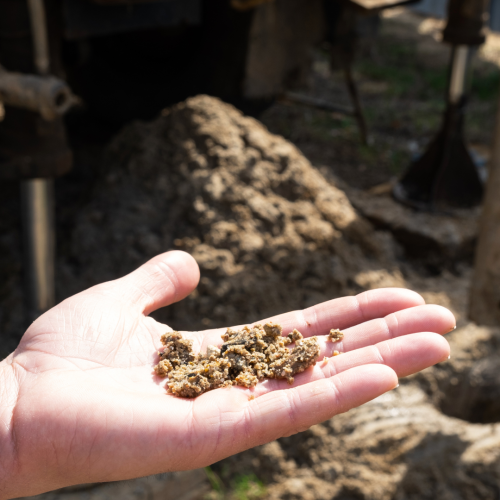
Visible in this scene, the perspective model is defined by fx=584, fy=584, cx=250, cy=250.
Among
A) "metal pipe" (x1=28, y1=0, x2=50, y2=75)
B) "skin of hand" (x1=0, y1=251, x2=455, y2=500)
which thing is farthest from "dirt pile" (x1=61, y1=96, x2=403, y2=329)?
"skin of hand" (x1=0, y1=251, x2=455, y2=500)

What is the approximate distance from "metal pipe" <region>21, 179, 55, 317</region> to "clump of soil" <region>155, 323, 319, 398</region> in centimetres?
144

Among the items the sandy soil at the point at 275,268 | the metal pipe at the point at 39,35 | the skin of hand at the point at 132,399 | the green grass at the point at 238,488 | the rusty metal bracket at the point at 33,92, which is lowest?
the green grass at the point at 238,488

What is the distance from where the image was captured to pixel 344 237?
11.1 feet

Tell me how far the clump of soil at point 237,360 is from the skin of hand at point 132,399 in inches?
1.4

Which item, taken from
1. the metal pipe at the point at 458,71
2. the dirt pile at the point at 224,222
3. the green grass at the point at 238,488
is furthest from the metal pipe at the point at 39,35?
the metal pipe at the point at 458,71

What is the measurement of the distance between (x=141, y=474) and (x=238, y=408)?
0.28 metres

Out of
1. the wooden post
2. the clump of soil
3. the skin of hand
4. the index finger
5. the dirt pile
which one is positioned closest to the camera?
the skin of hand

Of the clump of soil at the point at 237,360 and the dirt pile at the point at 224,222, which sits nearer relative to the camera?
the clump of soil at the point at 237,360

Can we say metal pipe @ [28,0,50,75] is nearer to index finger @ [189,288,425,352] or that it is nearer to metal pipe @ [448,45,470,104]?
index finger @ [189,288,425,352]

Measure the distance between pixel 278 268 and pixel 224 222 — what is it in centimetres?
38

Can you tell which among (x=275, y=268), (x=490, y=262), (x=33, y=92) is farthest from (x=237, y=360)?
(x=490, y=262)

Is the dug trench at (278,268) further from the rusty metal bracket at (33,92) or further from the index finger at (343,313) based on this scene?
the index finger at (343,313)

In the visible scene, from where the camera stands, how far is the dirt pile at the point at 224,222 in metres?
Answer: 3.00

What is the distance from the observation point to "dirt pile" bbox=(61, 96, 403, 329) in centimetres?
300
